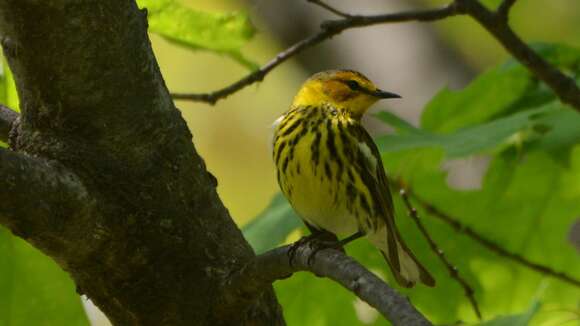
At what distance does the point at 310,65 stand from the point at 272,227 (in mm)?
2871

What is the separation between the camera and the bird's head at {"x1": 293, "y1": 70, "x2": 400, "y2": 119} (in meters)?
3.54

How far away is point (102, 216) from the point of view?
2045 millimetres

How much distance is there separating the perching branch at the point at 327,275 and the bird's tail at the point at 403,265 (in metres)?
0.77

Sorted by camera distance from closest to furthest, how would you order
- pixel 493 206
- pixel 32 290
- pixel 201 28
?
pixel 32 290 < pixel 201 28 < pixel 493 206

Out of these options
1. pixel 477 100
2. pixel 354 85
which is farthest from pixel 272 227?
pixel 354 85

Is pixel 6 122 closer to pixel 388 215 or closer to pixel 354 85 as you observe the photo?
pixel 388 215

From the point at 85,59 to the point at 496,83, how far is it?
3.92 ft

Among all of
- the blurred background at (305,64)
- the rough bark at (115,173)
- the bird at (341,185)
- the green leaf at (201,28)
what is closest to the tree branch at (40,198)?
the rough bark at (115,173)

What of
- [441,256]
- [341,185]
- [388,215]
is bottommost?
[441,256]

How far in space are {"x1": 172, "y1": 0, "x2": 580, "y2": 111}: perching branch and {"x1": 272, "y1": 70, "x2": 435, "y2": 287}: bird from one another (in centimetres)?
35

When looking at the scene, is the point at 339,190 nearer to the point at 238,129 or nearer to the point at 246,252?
the point at 246,252

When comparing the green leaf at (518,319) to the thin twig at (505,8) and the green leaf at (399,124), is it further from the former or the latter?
the thin twig at (505,8)

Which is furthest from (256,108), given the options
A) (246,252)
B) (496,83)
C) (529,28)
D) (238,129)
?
(246,252)

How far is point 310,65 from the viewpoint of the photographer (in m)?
5.48
